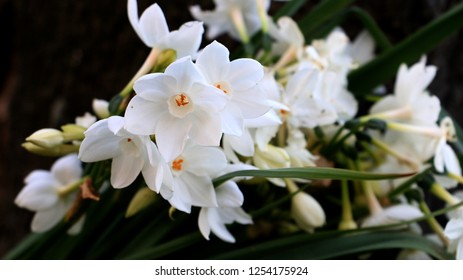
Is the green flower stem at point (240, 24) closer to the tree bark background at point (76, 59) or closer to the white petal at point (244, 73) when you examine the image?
the tree bark background at point (76, 59)

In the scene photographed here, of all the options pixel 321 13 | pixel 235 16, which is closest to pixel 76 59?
pixel 235 16

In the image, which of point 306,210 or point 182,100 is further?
point 306,210

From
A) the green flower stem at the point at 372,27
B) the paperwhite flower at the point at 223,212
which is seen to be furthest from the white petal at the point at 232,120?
the green flower stem at the point at 372,27

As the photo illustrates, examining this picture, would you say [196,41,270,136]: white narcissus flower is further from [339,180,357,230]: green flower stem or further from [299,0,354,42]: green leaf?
[299,0,354,42]: green leaf

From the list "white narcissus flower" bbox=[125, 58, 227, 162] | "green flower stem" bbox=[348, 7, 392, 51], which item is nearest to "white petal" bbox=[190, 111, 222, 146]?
"white narcissus flower" bbox=[125, 58, 227, 162]

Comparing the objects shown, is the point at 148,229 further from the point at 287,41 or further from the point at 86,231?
the point at 287,41

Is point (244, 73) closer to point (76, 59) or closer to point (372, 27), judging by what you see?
point (372, 27)
